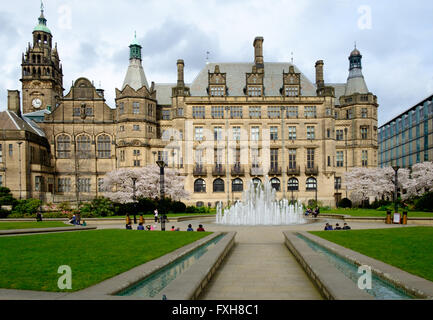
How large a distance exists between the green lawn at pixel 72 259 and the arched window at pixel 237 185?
41799mm

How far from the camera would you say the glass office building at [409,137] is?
73562mm

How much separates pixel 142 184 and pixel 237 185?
17.1 meters

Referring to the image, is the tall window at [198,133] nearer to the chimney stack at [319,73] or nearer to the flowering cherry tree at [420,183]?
the chimney stack at [319,73]

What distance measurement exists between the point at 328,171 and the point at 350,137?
9.66 metres

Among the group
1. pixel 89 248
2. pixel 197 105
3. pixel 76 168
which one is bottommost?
pixel 89 248

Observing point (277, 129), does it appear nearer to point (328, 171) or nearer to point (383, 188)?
point (328, 171)

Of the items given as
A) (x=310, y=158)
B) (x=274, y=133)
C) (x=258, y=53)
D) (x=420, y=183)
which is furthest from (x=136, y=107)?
(x=420, y=183)

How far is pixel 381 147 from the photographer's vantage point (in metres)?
106

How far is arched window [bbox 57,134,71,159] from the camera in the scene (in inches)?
2349

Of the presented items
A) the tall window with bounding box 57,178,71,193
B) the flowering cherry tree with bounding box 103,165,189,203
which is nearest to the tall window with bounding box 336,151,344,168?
the flowering cherry tree with bounding box 103,165,189,203

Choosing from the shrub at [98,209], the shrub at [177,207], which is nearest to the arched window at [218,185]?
the shrub at [177,207]

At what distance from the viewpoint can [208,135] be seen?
59250mm
